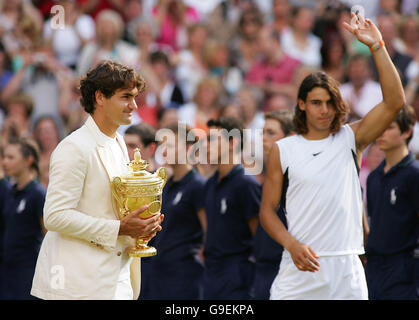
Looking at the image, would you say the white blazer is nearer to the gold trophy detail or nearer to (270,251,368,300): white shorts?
the gold trophy detail

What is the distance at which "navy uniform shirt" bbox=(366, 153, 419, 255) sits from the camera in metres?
5.49

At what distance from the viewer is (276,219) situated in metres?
4.45

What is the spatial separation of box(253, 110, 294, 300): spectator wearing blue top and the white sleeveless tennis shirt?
3.15ft

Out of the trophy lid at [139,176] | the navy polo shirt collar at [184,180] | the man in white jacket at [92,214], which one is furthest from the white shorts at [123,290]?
the navy polo shirt collar at [184,180]

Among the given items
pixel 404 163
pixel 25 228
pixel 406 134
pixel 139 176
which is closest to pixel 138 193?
pixel 139 176

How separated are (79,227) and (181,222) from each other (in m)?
2.75

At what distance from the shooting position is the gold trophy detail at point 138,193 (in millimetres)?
3689

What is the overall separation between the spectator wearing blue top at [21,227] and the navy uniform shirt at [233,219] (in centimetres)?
179

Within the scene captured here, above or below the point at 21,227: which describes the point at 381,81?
above

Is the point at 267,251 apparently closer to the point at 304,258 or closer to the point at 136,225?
the point at 304,258
